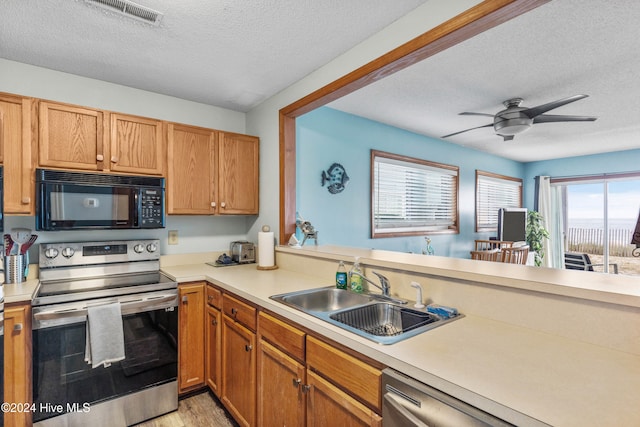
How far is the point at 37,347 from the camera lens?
1719 mm

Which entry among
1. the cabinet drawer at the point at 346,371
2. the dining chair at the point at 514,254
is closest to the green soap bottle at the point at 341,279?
the cabinet drawer at the point at 346,371

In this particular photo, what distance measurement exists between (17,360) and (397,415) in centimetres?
196

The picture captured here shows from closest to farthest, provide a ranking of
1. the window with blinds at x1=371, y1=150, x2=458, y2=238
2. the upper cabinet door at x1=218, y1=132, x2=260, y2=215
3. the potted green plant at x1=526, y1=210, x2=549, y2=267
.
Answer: the upper cabinet door at x1=218, y1=132, x2=260, y2=215
the window with blinds at x1=371, y1=150, x2=458, y2=238
the potted green plant at x1=526, y1=210, x2=549, y2=267

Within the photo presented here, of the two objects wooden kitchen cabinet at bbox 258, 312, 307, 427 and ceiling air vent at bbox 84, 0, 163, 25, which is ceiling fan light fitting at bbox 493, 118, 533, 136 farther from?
ceiling air vent at bbox 84, 0, 163, 25

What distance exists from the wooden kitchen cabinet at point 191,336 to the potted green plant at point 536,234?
5741 millimetres

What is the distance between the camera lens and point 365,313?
162 cm

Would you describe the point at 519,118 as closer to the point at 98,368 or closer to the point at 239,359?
the point at 239,359

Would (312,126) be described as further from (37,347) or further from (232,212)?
(37,347)

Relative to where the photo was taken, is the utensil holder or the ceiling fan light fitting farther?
the ceiling fan light fitting

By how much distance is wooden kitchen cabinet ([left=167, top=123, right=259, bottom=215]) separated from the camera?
8.23 ft

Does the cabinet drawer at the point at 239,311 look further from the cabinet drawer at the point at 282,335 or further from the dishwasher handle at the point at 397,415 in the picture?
the dishwasher handle at the point at 397,415

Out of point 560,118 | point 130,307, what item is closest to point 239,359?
point 130,307

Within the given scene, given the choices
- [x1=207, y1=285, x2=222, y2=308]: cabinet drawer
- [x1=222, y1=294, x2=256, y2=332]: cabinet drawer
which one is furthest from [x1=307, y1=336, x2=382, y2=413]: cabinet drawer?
[x1=207, y1=285, x2=222, y2=308]: cabinet drawer

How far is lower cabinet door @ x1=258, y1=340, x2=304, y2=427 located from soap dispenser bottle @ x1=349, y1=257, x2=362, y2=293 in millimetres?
555
